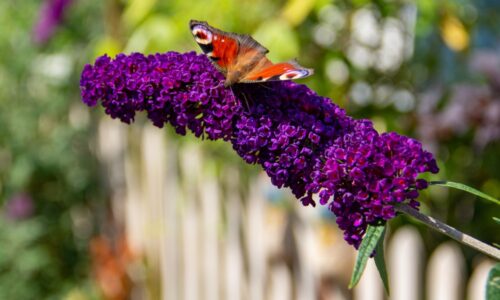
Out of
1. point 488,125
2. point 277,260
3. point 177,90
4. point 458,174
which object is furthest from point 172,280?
point 177,90

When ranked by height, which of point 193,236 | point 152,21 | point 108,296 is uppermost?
point 152,21

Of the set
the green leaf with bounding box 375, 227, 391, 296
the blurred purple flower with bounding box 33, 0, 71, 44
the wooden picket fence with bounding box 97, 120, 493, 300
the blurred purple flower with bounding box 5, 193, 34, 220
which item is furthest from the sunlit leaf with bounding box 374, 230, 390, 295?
the blurred purple flower with bounding box 5, 193, 34, 220

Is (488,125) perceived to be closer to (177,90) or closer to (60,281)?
(177,90)

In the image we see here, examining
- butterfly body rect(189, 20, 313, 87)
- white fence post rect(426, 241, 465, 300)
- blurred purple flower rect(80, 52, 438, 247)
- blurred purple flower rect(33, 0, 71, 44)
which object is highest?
blurred purple flower rect(33, 0, 71, 44)

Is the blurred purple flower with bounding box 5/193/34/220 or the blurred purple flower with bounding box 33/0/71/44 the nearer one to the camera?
the blurred purple flower with bounding box 33/0/71/44

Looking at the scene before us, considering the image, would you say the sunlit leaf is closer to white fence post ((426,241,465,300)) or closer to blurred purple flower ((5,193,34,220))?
white fence post ((426,241,465,300))

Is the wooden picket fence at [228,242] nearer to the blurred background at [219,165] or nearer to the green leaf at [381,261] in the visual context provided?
the blurred background at [219,165]
